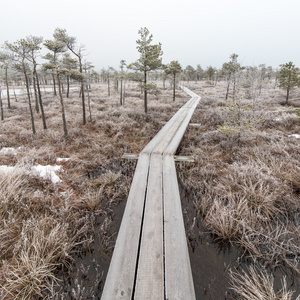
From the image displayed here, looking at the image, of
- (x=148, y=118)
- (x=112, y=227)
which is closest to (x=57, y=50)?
(x=148, y=118)

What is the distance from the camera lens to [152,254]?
2752mm

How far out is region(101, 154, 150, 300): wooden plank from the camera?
223 cm

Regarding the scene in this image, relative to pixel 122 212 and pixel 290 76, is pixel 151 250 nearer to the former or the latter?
pixel 122 212

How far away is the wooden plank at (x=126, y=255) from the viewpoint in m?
2.23

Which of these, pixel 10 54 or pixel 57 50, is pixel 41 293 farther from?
pixel 10 54

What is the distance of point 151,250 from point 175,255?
430 mm

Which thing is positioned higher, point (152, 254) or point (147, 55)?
point (147, 55)

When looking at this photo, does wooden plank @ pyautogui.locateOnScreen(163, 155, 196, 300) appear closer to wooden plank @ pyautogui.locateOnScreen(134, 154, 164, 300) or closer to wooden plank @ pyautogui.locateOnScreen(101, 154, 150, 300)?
wooden plank @ pyautogui.locateOnScreen(134, 154, 164, 300)

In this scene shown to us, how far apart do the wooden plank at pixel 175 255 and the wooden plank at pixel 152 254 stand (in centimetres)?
11

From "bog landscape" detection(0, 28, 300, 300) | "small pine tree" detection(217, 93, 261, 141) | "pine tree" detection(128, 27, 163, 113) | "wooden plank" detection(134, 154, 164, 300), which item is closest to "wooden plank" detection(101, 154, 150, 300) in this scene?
"wooden plank" detection(134, 154, 164, 300)

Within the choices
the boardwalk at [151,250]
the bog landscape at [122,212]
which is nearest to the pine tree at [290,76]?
the bog landscape at [122,212]

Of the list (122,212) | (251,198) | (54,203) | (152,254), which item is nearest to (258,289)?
(152,254)

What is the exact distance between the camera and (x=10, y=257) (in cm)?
301

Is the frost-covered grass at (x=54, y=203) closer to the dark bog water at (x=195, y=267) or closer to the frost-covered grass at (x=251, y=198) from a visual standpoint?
the dark bog water at (x=195, y=267)
